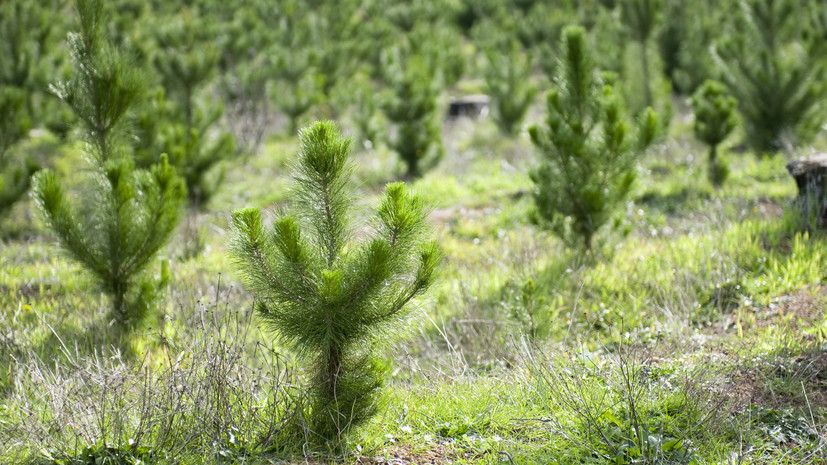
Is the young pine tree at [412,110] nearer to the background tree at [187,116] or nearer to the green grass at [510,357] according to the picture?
the background tree at [187,116]

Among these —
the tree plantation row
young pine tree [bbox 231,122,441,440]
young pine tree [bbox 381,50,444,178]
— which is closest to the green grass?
the tree plantation row

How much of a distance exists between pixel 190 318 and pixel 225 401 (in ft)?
4.61

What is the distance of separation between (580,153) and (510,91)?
6.30m

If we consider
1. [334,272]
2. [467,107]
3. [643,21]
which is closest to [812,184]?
[334,272]

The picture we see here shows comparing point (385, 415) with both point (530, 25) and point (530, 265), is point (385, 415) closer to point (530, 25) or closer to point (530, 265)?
point (530, 265)

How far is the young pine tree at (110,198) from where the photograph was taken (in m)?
4.06

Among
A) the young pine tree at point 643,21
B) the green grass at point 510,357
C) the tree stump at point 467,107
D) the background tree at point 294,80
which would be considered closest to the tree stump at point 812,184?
the green grass at point 510,357

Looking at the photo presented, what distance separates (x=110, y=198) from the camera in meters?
4.05

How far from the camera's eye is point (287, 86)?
12.1m

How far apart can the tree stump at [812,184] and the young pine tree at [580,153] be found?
1.34 meters

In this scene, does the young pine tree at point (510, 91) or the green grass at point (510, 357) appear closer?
the green grass at point (510, 357)

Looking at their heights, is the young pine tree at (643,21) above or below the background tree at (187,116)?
above

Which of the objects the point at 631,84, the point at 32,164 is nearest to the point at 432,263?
the point at 32,164

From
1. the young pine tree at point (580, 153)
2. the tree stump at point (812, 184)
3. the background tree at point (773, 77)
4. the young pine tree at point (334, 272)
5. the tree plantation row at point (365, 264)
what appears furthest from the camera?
the background tree at point (773, 77)
